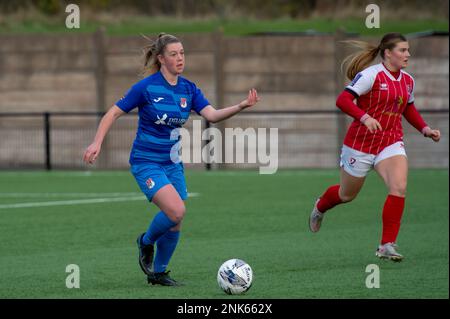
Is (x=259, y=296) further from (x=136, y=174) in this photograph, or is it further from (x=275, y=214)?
(x=275, y=214)

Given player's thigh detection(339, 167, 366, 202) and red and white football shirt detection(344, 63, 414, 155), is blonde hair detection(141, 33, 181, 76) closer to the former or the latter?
red and white football shirt detection(344, 63, 414, 155)

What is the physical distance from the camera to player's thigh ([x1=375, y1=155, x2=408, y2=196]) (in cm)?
966

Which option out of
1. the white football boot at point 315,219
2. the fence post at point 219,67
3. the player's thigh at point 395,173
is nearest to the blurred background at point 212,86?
the fence post at point 219,67

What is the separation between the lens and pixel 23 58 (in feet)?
85.1

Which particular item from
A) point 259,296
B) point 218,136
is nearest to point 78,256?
point 259,296

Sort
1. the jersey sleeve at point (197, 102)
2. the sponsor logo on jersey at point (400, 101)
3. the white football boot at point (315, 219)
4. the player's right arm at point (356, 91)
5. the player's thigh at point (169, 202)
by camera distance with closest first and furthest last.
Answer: the player's thigh at point (169, 202), the jersey sleeve at point (197, 102), the player's right arm at point (356, 91), the sponsor logo on jersey at point (400, 101), the white football boot at point (315, 219)

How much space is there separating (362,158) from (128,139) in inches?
624

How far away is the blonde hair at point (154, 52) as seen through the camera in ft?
29.7

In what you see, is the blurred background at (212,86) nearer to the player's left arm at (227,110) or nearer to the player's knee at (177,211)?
the player's left arm at (227,110)

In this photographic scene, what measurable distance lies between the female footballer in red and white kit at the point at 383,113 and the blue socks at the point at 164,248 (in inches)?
72.5

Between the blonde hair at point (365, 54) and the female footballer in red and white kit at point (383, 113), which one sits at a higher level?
the blonde hair at point (365, 54)

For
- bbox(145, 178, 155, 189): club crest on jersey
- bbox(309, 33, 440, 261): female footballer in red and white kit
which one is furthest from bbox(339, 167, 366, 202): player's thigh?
bbox(145, 178, 155, 189): club crest on jersey

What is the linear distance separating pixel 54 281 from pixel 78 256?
5.85 feet

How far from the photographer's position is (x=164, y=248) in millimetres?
9297
